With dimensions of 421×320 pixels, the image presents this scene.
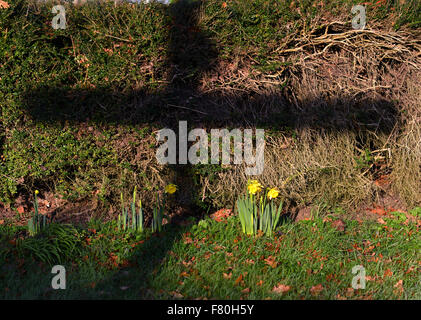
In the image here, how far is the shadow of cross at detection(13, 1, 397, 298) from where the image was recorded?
459 cm

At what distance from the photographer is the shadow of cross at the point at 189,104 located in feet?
15.1

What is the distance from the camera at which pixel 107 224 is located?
4.25m

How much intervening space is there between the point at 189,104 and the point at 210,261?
2127 mm

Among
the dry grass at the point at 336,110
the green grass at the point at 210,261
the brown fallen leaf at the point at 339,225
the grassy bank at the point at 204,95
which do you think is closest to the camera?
the green grass at the point at 210,261

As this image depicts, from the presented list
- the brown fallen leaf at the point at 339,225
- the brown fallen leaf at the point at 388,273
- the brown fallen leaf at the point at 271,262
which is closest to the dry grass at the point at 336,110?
the brown fallen leaf at the point at 339,225

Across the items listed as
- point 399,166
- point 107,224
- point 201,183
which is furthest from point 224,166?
point 399,166

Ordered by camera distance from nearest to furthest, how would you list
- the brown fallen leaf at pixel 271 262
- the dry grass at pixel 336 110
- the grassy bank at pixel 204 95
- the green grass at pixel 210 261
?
the green grass at pixel 210 261
the brown fallen leaf at pixel 271 262
the grassy bank at pixel 204 95
the dry grass at pixel 336 110

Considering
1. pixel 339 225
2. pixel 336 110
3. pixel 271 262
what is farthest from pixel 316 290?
pixel 336 110

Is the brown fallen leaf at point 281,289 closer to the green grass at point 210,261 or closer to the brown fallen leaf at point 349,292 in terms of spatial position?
the green grass at point 210,261

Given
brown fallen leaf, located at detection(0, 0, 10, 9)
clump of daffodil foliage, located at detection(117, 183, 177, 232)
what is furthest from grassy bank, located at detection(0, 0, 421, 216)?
clump of daffodil foliage, located at detection(117, 183, 177, 232)

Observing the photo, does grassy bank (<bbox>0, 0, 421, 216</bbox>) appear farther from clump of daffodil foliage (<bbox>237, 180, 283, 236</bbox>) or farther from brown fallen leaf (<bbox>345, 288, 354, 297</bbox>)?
brown fallen leaf (<bbox>345, 288, 354, 297</bbox>)

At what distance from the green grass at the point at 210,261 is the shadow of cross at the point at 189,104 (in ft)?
3.89

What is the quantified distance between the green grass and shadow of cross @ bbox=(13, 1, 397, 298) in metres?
1.19

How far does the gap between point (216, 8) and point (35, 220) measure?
331cm
